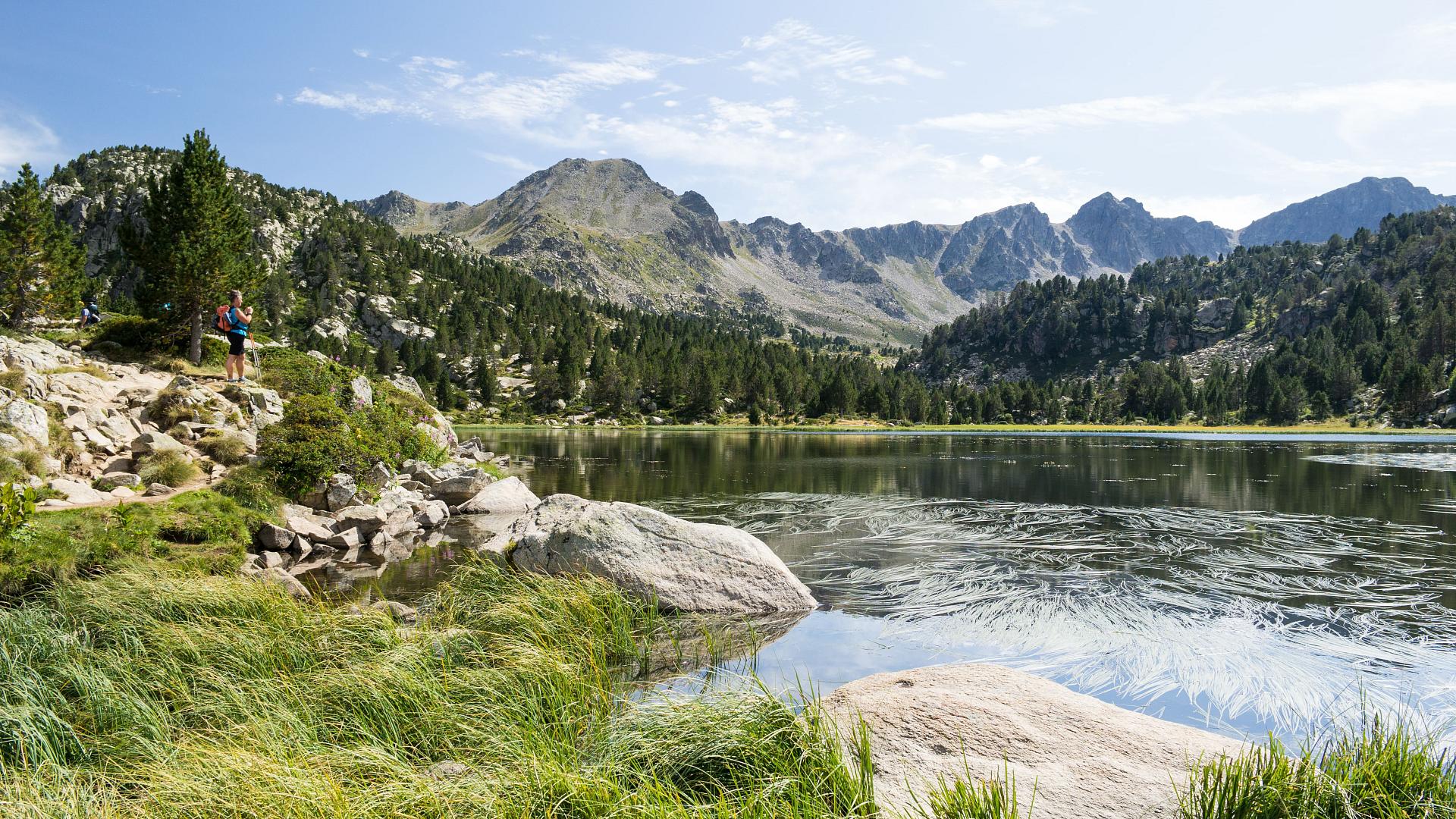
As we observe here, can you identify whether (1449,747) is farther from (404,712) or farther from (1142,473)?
(1142,473)

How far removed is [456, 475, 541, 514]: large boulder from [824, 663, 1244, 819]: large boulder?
71.2 ft

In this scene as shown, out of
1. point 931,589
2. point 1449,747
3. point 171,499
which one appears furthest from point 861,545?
point 171,499

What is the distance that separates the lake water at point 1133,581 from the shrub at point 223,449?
11.1 metres

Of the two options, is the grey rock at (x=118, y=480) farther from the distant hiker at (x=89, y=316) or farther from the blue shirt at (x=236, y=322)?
the distant hiker at (x=89, y=316)

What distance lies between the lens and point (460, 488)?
29656 mm

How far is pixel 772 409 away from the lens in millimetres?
163250

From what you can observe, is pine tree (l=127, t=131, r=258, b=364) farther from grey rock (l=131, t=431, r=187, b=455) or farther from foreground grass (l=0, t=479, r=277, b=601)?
foreground grass (l=0, t=479, r=277, b=601)

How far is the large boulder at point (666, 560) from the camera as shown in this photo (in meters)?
13.9

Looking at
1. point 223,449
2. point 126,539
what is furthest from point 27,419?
point 126,539

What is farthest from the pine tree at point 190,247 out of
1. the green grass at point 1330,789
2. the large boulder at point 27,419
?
the green grass at point 1330,789

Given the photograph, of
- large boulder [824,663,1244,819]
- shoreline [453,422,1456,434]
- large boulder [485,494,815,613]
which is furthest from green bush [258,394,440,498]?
Result: shoreline [453,422,1456,434]

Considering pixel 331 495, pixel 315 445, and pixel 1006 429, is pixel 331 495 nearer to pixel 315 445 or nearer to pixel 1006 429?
pixel 315 445

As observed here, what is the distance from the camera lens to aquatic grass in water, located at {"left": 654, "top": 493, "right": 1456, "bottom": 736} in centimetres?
1004

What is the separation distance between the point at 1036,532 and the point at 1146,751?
17.8m
